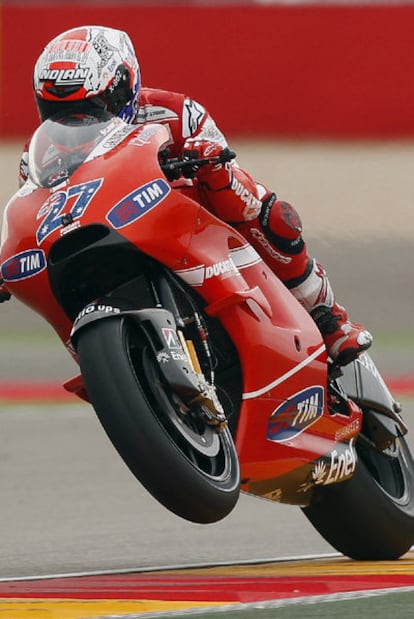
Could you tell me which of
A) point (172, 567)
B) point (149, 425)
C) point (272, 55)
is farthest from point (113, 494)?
point (272, 55)

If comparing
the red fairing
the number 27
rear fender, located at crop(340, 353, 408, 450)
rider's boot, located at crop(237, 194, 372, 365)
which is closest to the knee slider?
rider's boot, located at crop(237, 194, 372, 365)

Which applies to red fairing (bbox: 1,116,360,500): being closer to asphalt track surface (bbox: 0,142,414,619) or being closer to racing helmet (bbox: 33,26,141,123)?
racing helmet (bbox: 33,26,141,123)

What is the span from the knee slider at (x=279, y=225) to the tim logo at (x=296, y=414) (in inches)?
19.8

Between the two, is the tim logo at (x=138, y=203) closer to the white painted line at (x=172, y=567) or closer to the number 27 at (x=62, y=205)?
the number 27 at (x=62, y=205)

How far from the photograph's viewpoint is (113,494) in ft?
23.7

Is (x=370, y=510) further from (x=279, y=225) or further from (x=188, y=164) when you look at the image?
(x=188, y=164)

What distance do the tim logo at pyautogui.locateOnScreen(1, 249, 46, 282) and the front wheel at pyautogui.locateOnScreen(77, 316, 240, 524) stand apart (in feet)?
1.10

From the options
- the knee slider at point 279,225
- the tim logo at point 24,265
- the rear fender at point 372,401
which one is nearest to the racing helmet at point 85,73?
the tim logo at point 24,265

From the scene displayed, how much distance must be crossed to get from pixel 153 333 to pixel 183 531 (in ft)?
6.77

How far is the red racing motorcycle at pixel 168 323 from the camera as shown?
4.44m

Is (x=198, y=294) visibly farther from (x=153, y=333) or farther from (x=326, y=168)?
(x=326, y=168)

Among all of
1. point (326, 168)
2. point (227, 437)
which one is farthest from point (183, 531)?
point (326, 168)

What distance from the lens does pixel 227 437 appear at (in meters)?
4.75

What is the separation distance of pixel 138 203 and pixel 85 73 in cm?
50
